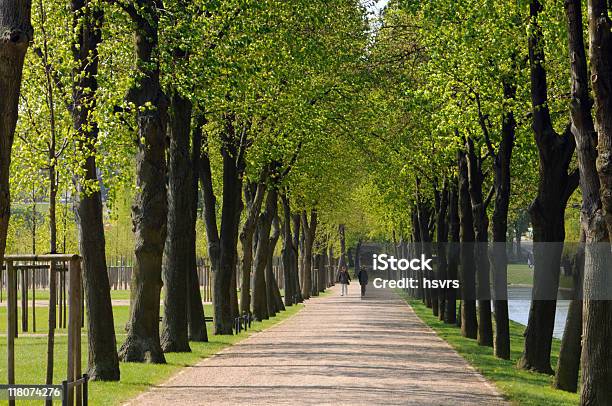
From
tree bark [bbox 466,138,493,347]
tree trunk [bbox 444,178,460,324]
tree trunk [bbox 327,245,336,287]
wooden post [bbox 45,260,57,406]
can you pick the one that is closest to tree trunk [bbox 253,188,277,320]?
tree trunk [bbox 444,178,460,324]

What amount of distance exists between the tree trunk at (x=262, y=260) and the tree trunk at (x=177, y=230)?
16.1m

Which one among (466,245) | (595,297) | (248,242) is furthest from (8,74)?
(248,242)

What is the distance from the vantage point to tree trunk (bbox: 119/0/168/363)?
21641mm

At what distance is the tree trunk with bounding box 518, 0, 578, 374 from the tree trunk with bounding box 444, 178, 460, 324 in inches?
624

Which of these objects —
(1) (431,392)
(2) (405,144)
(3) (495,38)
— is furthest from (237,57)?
(2) (405,144)

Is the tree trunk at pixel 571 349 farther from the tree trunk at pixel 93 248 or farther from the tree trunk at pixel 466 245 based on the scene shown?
the tree trunk at pixel 466 245

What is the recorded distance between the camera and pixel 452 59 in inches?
1009

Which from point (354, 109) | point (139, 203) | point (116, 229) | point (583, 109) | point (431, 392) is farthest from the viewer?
point (116, 229)

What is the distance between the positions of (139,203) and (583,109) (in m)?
9.52

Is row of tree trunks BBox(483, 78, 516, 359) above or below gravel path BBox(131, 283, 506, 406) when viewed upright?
above

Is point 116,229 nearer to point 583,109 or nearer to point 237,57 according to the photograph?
point 237,57

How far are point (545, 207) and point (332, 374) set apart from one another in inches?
207

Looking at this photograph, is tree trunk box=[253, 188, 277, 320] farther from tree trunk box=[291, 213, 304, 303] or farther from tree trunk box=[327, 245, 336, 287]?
tree trunk box=[327, 245, 336, 287]

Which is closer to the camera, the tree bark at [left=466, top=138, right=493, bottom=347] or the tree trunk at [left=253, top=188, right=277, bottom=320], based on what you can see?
the tree bark at [left=466, top=138, right=493, bottom=347]
